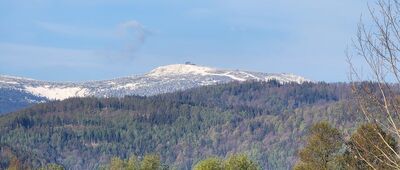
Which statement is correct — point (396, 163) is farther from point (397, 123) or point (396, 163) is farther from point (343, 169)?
point (343, 169)

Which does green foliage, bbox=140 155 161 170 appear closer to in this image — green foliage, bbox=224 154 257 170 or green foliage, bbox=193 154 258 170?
green foliage, bbox=193 154 258 170

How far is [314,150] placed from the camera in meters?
58.9

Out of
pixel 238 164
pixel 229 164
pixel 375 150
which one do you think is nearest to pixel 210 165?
Result: pixel 229 164

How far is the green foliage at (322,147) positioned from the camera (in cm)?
5853

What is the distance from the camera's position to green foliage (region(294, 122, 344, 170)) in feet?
192

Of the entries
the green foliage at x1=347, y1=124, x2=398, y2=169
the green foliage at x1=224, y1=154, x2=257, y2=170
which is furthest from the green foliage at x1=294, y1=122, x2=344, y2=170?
the green foliage at x1=347, y1=124, x2=398, y2=169

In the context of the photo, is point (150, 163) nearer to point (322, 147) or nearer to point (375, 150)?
point (322, 147)

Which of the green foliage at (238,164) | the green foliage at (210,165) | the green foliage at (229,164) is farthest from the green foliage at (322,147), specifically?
the green foliage at (238,164)

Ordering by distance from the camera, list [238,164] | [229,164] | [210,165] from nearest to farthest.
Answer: [210,165] < [229,164] < [238,164]

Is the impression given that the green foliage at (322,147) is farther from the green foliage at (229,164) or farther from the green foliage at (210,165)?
the green foliage at (229,164)

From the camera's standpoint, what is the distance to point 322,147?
58.7m

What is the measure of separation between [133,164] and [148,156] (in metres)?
2.68

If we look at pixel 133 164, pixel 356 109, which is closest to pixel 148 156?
pixel 133 164

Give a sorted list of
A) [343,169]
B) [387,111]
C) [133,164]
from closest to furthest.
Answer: [387,111]
[343,169]
[133,164]
